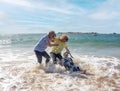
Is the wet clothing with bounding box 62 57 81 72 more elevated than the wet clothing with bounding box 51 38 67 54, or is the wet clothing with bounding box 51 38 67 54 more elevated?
the wet clothing with bounding box 51 38 67 54

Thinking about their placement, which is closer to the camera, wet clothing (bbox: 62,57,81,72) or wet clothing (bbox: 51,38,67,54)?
wet clothing (bbox: 62,57,81,72)

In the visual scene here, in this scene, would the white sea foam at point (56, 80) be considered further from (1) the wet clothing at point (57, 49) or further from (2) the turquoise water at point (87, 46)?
(2) the turquoise water at point (87, 46)

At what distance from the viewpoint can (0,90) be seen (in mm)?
7441

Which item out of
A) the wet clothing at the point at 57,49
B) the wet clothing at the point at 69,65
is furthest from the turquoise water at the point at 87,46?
the wet clothing at the point at 69,65

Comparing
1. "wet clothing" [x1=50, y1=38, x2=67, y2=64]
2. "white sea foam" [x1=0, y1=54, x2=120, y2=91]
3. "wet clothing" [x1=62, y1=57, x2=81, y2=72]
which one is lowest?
"white sea foam" [x1=0, y1=54, x2=120, y2=91]

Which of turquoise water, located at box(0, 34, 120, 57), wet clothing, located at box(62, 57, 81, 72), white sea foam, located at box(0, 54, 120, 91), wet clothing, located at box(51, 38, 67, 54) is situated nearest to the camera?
white sea foam, located at box(0, 54, 120, 91)

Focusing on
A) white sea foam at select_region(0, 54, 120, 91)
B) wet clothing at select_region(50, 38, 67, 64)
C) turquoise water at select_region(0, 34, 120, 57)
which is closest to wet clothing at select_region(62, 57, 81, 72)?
white sea foam at select_region(0, 54, 120, 91)

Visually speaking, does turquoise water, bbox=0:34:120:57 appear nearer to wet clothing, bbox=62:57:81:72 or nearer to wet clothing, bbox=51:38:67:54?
wet clothing, bbox=51:38:67:54

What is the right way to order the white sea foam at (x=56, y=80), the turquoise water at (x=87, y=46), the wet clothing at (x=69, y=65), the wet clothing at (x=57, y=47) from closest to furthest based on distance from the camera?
1. the white sea foam at (x=56, y=80)
2. the wet clothing at (x=69, y=65)
3. the wet clothing at (x=57, y=47)
4. the turquoise water at (x=87, y=46)

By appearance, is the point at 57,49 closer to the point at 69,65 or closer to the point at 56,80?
the point at 69,65

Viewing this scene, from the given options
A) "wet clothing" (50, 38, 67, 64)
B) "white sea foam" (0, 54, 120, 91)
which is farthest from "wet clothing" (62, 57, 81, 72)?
"wet clothing" (50, 38, 67, 64)

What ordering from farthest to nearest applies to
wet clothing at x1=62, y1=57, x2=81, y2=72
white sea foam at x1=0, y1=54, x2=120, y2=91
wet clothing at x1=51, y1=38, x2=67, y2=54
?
wet clothing at x1=51, y1=38, x2=67, y2=54 < wet clothing at x1=62, y1=57, x2=81, y2=72 < white sea foam at x1=0, y1=54, x2=120, y2=91

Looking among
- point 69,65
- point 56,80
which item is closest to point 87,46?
point 69,65

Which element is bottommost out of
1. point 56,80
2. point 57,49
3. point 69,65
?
point 56,80
